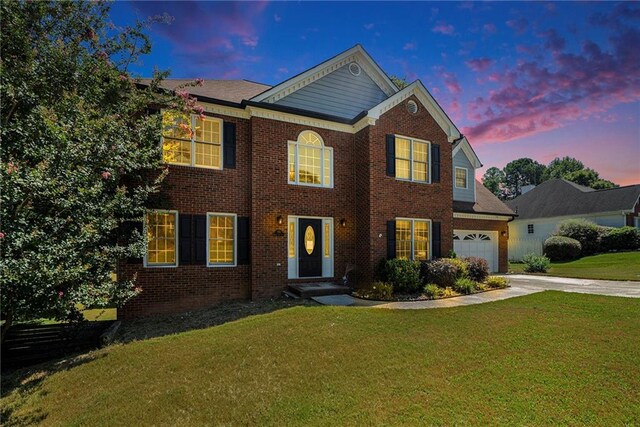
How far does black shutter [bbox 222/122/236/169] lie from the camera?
10281mm

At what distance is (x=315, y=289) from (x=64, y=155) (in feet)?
23.7

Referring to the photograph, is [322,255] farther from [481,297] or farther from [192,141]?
[192,141]

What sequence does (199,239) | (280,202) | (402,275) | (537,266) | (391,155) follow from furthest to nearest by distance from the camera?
1. (537,266)
2. (391,155)
3. (280,202)
4. (402,275)
5. (199,239)

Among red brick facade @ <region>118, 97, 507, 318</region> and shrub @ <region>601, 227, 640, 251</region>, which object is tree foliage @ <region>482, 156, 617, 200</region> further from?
red brick facade @ <region>118, 97, 507, 318</region>

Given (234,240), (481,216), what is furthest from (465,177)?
(234,240)

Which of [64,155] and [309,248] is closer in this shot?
[64,155]

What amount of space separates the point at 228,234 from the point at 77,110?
17.0 feet

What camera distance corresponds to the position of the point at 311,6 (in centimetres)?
1066

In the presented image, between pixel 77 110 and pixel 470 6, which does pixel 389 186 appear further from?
pixel 77 110

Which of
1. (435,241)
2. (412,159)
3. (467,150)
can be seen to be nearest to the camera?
(412,159)

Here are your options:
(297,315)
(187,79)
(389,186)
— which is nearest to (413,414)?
(297,315)

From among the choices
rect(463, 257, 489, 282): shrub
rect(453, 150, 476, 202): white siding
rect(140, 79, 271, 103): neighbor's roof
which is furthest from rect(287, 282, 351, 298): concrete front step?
rect(453, 150, 476, 202): white siding

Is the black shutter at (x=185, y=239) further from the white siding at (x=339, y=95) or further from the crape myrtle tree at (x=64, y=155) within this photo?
the white siding at (x=339, y=95)

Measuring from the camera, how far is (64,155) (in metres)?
5.60
